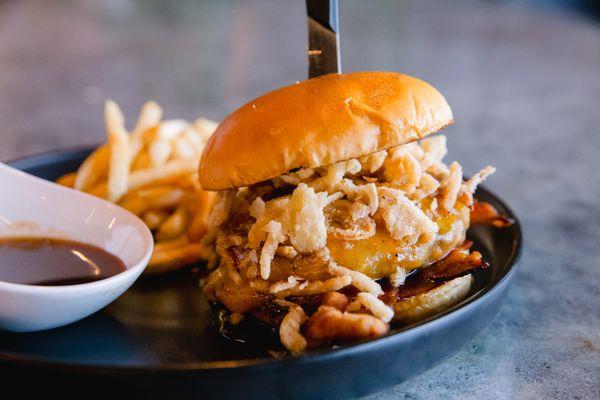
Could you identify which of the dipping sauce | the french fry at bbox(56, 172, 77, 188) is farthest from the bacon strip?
the french fry at bbox(56, 172, 77, 188)

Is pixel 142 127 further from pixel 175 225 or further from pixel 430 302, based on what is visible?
pixel 430 302

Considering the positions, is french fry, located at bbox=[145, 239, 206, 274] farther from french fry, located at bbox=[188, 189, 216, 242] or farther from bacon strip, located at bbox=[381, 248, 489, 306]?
bacon strip, located at bbox=[381, 248, 489, 306]

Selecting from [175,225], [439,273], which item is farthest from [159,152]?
[439,273]

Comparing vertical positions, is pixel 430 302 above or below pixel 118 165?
below

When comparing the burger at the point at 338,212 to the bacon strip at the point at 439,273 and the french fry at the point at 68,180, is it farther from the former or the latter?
the french fry at the point at 68,180

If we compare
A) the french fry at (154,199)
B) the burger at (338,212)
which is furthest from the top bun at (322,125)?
the french fry at (154,199)

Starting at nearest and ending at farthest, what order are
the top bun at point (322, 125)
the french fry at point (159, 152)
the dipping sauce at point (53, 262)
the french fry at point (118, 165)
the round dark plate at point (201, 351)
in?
the round dark plate at point (201, 351)
the top bun at point (322, 125)
the dipping sauce at point (53, 262)
the french fry at point (118, 165)
the french fry at point (159, 152)
